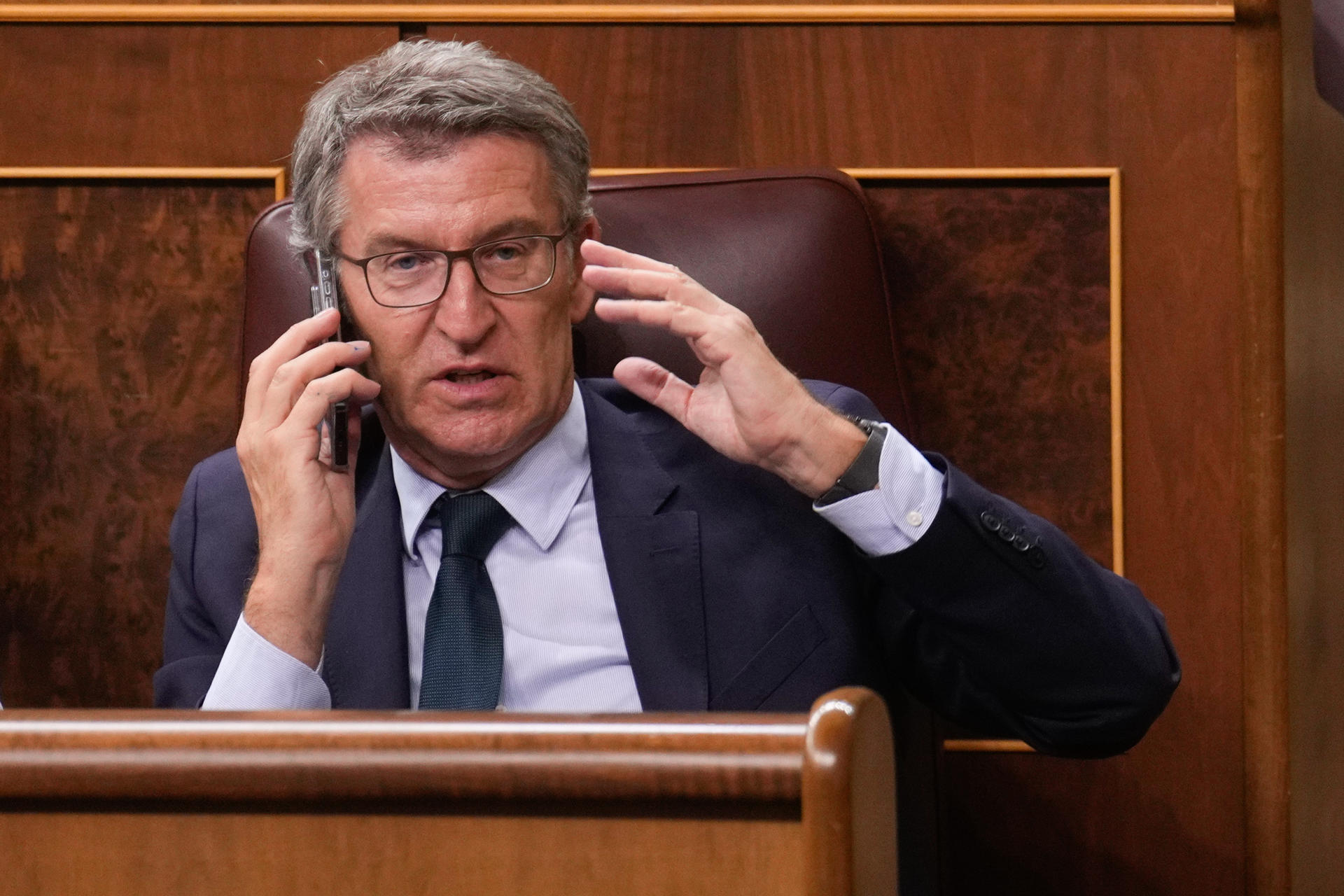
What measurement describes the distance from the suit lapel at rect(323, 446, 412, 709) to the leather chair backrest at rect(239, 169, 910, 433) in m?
0.23

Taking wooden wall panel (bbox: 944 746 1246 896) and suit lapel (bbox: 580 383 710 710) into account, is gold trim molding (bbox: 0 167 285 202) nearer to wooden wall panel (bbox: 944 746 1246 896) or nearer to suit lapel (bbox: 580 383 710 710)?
suit lapel (bbox: 580 383 710 710)

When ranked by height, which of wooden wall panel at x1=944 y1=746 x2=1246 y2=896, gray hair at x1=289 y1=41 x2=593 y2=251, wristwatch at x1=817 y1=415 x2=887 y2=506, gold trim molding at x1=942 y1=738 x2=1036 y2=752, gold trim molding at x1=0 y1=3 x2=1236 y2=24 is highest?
gold trim molding at x1=0 y1=3 x2=1236 y2=24

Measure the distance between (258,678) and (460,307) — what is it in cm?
36

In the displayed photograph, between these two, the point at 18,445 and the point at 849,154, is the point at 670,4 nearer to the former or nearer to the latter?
the point at 849,154

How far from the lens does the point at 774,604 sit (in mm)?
1198

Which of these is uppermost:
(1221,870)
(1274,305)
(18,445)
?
(1274,305)

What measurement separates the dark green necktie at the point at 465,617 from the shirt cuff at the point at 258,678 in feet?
0.35

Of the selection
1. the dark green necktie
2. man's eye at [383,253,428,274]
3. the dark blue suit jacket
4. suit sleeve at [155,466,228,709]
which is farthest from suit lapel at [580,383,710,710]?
suit sleeve at [155,466,228,709]

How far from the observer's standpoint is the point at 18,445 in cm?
158

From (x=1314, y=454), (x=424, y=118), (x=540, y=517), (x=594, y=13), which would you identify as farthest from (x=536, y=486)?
(x=1314, y=454)

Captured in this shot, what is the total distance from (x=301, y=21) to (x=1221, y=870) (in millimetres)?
1436

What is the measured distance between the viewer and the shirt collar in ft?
4.10

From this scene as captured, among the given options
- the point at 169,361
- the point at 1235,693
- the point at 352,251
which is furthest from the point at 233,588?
the point at 1235,693

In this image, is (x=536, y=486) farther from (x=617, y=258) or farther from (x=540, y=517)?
(x=617, y=258)
